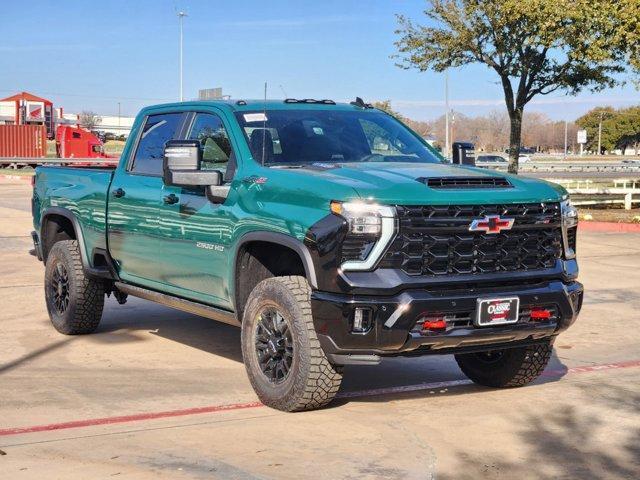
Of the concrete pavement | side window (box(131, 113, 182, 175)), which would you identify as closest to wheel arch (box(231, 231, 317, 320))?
the concrete pavement

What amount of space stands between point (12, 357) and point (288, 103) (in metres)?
2.89

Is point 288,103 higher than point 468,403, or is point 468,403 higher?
point 288,103

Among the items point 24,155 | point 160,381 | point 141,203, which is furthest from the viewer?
point 24,155

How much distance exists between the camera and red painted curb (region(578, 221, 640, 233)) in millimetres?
19234

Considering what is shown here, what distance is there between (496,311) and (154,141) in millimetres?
3273

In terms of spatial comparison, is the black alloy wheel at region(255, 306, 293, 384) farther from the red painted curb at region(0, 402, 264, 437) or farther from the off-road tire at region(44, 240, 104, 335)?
the off-road tire at region(44, 240, 104, 335)

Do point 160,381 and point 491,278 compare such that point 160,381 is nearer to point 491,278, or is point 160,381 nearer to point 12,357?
point 12,357

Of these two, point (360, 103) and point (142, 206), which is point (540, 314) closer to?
point (360, 103)

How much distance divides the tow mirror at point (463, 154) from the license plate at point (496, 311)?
1947mm

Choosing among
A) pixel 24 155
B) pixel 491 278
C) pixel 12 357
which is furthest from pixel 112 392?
pixel 24 155

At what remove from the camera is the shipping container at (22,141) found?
189 ft

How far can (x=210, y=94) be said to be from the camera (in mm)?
8008

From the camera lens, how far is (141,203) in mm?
7559

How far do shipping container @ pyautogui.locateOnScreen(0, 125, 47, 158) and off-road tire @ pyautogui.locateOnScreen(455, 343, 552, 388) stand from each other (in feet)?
176
